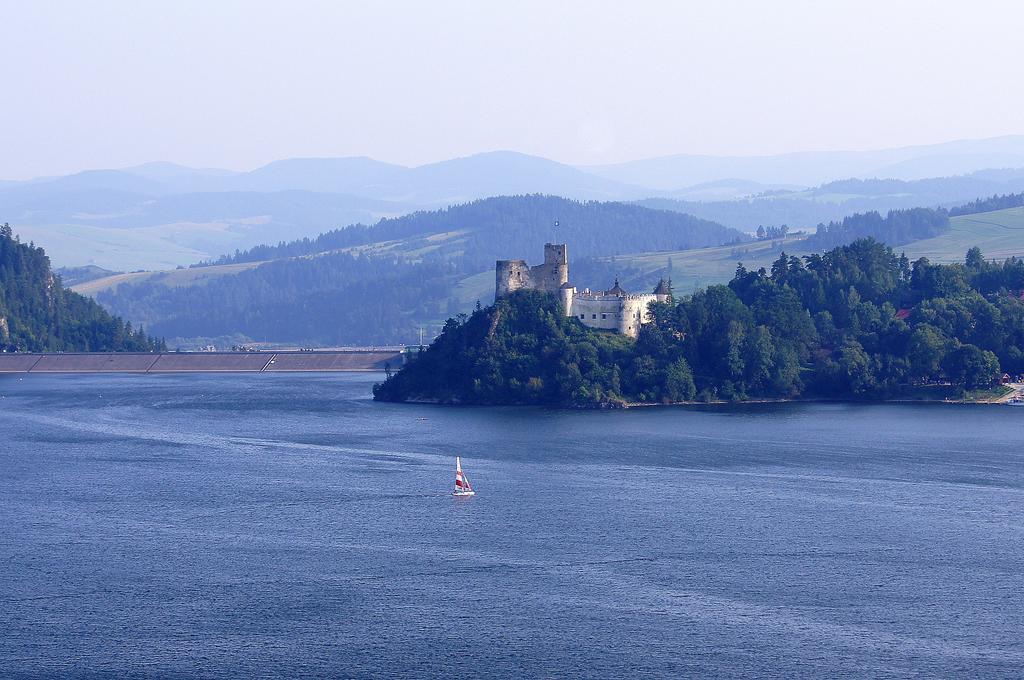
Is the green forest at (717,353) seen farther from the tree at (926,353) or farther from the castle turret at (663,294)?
the castle turret at (663,294)

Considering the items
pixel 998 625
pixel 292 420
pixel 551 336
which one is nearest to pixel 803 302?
pixel 551 336

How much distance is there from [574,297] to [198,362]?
55.7m

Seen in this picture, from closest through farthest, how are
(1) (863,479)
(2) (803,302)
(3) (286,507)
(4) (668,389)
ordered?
1. (3) (286,507)
2. (1) (863,479)
3. (4) (668,389)
4. (2) (803,302)

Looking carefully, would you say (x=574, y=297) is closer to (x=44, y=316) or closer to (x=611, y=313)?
(x=611, y=313)

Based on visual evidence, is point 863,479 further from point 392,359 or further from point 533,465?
point 392,359

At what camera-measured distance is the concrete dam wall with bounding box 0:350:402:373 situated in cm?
16112

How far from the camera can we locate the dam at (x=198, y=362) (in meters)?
161

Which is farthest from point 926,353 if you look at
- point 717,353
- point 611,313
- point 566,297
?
point 566,297

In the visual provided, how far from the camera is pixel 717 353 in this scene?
11625 centimetres

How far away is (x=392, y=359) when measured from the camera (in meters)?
164

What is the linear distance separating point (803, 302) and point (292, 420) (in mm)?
44538

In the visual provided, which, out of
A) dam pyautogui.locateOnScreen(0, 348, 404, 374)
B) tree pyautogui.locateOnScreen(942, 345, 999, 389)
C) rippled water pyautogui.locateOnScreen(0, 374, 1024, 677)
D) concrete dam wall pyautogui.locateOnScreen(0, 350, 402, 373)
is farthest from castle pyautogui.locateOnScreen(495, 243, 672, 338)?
concrete dam wall pyautogui.locateOnScreen(0, 350, 402, 373)

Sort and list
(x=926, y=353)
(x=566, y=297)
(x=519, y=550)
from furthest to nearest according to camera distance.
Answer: (x=566, y=297) < (x=926, y=353) < (x=519, y=550)

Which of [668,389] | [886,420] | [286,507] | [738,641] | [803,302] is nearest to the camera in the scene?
[738,641]
